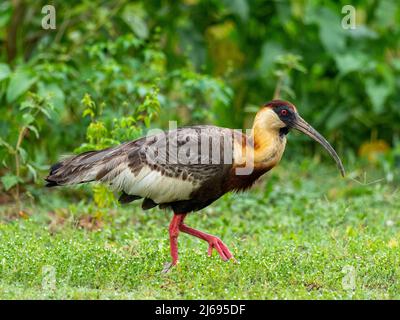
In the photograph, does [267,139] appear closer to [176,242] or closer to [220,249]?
[220,249]

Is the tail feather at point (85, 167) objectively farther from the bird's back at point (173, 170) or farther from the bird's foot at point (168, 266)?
the bird's foot at point (168, 266)

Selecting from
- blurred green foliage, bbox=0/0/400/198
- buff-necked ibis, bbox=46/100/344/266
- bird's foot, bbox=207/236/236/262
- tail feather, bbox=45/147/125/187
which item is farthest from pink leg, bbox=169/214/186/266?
blurred green foliage, bbox=0/0/400/198

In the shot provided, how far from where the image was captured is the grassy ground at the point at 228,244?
225 inches

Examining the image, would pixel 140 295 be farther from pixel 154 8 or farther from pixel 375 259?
pixel 154 8

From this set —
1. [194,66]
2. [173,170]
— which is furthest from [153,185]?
[194,66]

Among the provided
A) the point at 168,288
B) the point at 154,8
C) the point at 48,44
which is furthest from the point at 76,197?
the point at 168,288

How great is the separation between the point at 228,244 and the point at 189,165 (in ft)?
4.03

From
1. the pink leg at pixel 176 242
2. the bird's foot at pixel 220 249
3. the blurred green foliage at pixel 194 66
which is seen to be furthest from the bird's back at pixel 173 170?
the blurred green foliage at pixel 194 66

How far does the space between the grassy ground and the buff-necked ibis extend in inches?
15.4
